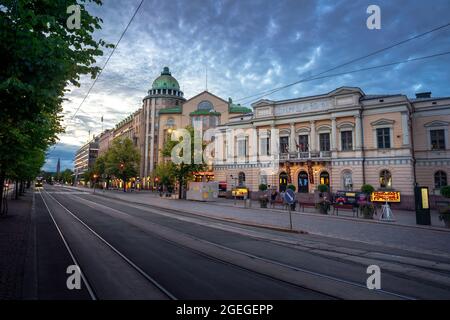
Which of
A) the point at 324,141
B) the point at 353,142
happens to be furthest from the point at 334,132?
the point at 353,142

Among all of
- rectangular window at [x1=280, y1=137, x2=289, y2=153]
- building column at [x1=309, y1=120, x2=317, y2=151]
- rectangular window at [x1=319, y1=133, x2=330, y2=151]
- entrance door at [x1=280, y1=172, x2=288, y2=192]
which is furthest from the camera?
rectangular window at [x1=280, y1=137, x2=289, y2=153]

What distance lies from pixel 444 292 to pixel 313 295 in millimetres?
3099

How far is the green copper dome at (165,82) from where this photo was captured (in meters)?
82.0

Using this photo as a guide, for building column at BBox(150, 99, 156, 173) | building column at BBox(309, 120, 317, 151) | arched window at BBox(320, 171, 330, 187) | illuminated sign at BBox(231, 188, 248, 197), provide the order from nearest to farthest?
arched window at BBox(320, 171, 330, 187)
building column at BBox(309, 120, 317, 151)
illuminated sign at BBox(231, 188, 248, 197)
building column at BBox(150, 99, 156, 173)

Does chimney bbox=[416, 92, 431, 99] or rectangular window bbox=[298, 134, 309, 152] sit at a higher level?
chimney bbox=[416, 92, 431, 99]

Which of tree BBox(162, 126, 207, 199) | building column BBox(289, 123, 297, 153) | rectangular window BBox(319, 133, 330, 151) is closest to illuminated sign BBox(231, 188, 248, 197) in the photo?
tree BBox(162, 126, 207, 199)

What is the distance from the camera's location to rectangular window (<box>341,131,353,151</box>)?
38406mm

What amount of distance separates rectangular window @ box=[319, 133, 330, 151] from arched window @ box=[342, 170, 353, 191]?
4587mm

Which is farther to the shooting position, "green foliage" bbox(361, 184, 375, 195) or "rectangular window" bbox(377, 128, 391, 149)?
"rectangular window" bbox(377, 128, 391, 149)

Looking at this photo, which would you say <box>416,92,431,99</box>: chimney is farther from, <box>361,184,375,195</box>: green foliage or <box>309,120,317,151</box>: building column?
<box>361,184,375,195</box>: green foliage

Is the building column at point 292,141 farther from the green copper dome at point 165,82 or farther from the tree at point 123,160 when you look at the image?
the green copper dome at point 165,82

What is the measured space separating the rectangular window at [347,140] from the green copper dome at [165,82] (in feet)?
187
